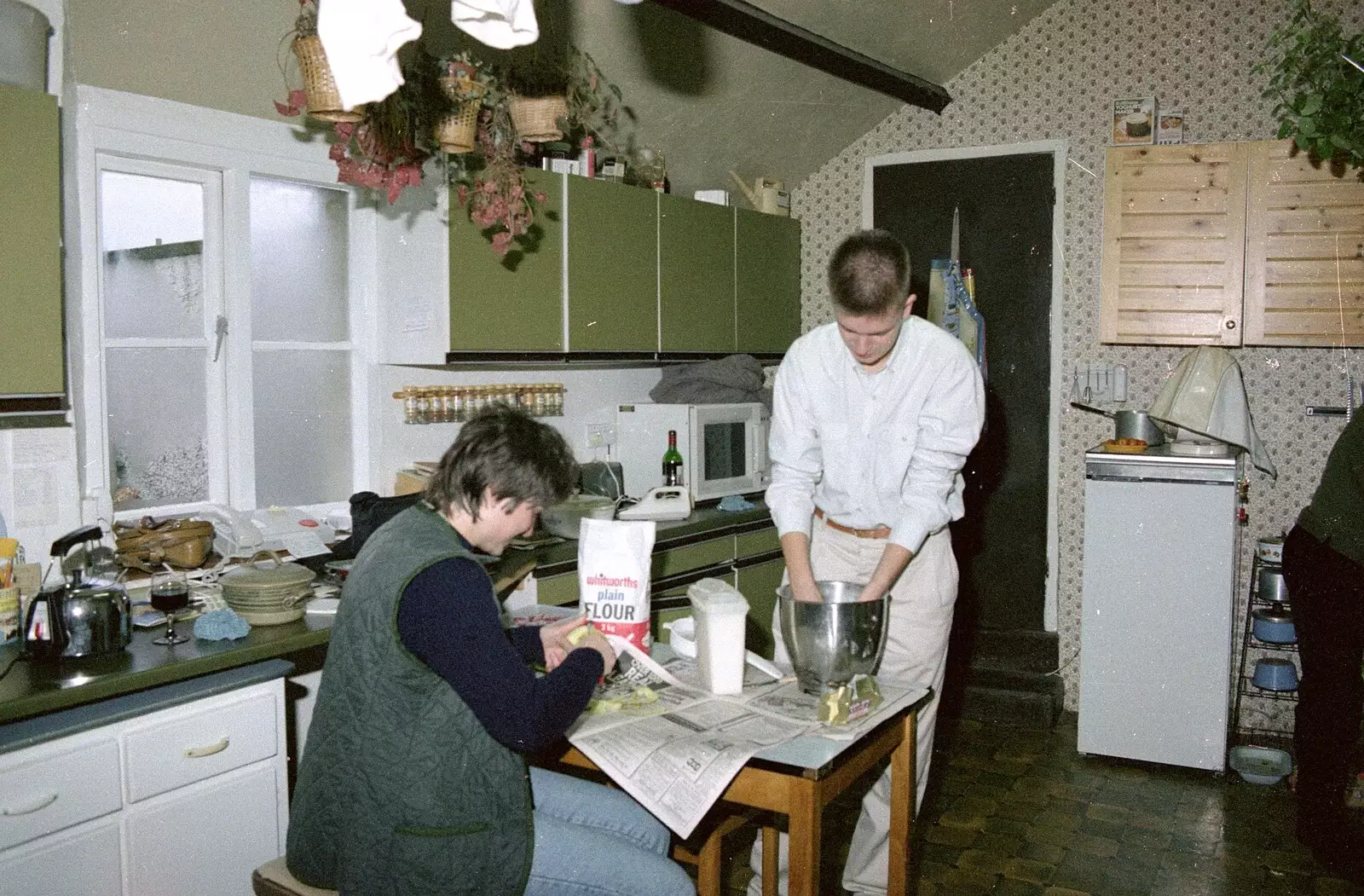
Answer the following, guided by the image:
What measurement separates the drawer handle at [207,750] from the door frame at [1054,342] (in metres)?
3.66

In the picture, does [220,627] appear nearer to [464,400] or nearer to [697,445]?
[464,400]

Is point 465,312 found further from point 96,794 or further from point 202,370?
point 96,794

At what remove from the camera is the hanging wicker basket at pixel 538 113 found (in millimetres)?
3104

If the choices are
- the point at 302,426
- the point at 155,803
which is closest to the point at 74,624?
the point at 155,803

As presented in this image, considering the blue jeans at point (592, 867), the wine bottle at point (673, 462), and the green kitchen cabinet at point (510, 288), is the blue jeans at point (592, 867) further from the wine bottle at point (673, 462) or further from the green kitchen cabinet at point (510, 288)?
the wine bottle at point (673, 462)

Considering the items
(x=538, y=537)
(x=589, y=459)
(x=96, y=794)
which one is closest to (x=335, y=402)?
(x=538, y=537)

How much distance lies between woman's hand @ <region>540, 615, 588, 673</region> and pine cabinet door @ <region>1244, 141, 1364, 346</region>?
10.9 feet

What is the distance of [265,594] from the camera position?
8.06 feet

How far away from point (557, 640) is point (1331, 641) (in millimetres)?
2502

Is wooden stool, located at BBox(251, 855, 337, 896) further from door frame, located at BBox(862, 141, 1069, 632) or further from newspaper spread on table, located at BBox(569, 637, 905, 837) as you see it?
door frame, located at BBox(862, 141, 1069, 632)

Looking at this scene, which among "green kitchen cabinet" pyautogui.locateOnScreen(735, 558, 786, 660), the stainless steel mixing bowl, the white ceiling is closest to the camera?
the stainless steel mixing bowl

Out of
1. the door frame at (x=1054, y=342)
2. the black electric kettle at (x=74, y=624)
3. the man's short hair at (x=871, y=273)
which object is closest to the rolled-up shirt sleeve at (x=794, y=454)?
the man's short hair at (x=871, y=273)

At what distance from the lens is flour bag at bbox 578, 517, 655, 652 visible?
78.9 inches

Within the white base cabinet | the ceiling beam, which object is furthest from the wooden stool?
the ceiling beam
